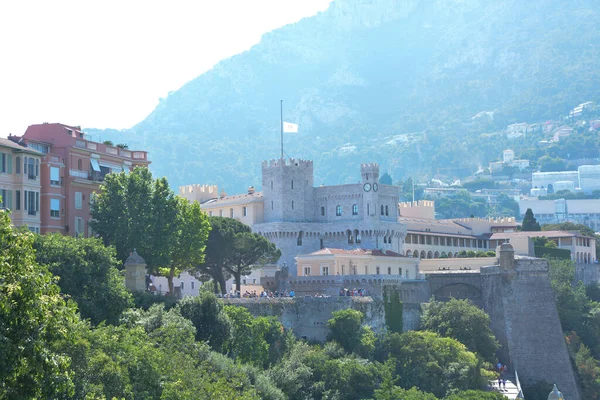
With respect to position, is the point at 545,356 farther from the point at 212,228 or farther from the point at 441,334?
the point at 212,228

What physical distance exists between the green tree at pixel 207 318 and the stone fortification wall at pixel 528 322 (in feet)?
99.6

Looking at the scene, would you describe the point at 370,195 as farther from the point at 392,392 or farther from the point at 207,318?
the point at 207,318

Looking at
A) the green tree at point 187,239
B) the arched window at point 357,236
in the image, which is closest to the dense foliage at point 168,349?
the green tree at point 187,239

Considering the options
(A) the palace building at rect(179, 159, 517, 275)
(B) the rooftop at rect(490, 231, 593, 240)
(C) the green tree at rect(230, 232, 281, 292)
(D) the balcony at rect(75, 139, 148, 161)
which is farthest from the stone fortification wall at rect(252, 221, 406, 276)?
(B) the rooftop at rect(490, 231, 593, 240)

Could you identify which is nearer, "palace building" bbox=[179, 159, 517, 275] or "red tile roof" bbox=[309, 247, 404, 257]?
"red tile roof" bbox=[309, 247, 404, 257]

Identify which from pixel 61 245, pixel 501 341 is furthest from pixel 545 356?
pixel 61 245

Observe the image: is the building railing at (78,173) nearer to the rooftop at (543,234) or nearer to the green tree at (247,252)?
the green tree at (247,252)

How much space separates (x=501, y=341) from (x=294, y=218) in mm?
21685

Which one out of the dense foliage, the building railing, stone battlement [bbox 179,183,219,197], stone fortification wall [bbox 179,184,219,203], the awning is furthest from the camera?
stone battlement [bbox 179,183,219,197]

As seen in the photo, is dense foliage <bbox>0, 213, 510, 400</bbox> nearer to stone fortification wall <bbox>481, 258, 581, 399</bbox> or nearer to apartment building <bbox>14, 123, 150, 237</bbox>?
stone fortification wall <bbox>481, 258, 581, 399</bbox>

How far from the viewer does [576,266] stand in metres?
118

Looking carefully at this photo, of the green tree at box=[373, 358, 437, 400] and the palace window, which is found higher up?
the palace window

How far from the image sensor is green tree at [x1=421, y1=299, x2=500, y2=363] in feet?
272

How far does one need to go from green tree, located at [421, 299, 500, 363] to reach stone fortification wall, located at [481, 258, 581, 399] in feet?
9.10
